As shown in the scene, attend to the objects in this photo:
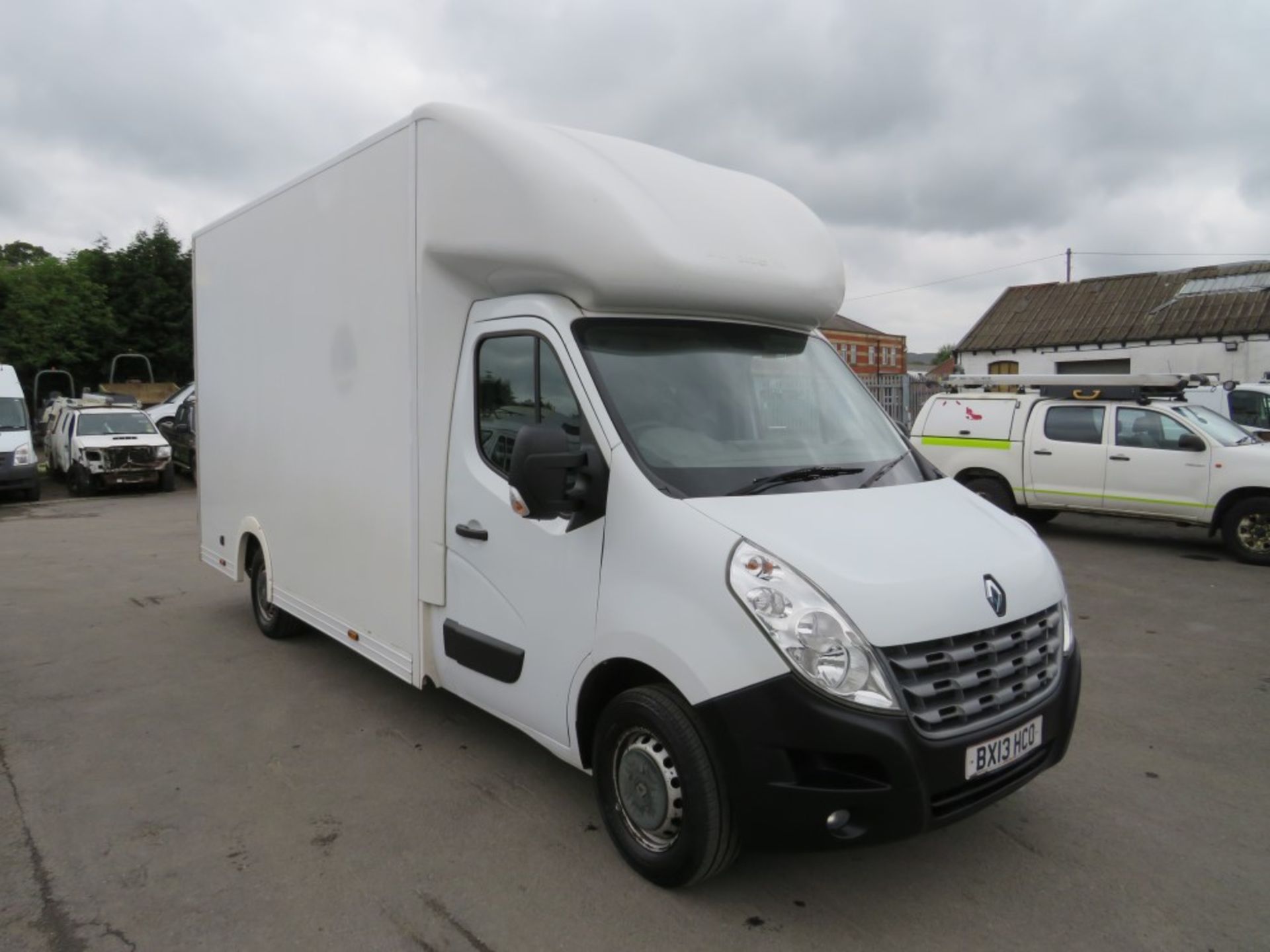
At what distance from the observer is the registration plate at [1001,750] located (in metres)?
2.90

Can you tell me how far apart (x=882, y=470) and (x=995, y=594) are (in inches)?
34.4

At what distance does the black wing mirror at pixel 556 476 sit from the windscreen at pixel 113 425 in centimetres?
1811

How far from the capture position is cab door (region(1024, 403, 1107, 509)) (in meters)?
10.9

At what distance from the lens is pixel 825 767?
9.21ft

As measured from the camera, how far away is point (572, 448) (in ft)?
11.1

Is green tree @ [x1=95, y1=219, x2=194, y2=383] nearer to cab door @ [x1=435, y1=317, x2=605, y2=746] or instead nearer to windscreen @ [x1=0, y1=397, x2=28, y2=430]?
windscreen @ [x1=0, y1=397, x2=28, y2=430]

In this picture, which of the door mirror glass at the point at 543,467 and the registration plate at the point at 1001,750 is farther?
the door mirror glass at the point at 543,467

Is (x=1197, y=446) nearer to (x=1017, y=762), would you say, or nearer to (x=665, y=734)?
(x=1017, y=762)

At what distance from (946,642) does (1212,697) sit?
3.71m

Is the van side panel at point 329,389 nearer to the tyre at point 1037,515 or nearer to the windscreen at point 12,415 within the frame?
the tyre at point 1037,515

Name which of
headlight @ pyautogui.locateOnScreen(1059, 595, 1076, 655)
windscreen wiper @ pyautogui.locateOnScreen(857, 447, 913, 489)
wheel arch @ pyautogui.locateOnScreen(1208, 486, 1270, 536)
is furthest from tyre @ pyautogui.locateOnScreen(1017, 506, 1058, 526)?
headlight @ pyautogui.locateOnScreen(1059, 595, 1076, 655)

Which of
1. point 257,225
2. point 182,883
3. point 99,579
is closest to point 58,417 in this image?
point 99,579

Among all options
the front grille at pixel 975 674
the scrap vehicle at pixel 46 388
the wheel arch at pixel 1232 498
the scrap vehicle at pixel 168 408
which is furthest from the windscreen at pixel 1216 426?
the scrap vehicle at pixel 46 388

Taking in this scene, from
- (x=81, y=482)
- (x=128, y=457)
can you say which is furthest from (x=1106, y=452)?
(x=81, y=482)
